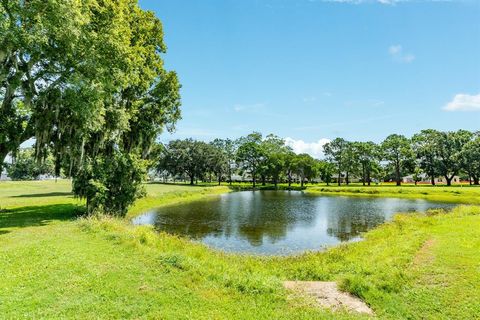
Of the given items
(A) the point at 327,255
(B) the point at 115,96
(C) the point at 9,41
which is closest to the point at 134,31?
(B) the point at 115,96

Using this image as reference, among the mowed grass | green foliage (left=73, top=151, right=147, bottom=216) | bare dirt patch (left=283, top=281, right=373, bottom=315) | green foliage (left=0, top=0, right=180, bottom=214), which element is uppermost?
green foliage (left=0, top=0, right=180, bottom=214)

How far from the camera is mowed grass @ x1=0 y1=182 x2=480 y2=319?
26.4ft

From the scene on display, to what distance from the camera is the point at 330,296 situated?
9.41 meters

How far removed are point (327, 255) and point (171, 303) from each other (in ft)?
33.0

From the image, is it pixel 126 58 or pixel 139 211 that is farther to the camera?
pixel 139 211

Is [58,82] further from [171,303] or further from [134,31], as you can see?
Answer: [171,303]

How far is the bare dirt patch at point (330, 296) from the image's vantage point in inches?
340

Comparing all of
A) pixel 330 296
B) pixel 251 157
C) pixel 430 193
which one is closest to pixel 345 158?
pixel 251 157

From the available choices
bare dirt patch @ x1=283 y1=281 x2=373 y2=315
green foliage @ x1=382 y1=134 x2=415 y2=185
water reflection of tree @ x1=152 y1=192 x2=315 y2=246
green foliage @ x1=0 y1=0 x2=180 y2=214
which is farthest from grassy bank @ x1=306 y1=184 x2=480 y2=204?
green foliage @ x1=0 y1=0 x2=180 y2=214

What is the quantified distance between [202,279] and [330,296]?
3.92 metres

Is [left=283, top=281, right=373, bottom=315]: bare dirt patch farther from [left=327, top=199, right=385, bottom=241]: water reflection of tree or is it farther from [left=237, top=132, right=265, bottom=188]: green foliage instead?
[left=237, top=132, right=265, bottom=188]: green foliage

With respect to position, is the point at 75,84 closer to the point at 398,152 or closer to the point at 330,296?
the point at 330,296

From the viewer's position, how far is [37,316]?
7.40m

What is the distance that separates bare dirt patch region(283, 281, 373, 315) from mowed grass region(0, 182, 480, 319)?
32cm
